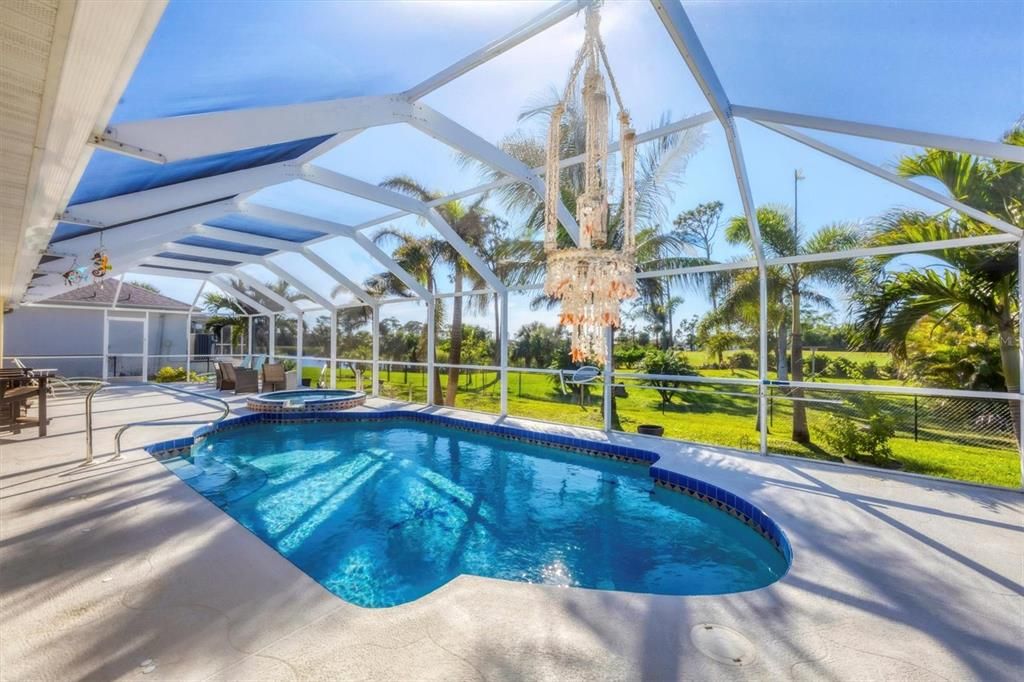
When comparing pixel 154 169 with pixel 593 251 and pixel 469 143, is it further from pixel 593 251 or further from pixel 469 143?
pixel 593 251

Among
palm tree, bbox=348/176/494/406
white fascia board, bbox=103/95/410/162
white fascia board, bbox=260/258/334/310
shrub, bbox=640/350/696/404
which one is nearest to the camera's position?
white fascia board, bbox=103/95/410/162

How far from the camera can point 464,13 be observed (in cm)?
352

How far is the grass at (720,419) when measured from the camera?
761 centimetres

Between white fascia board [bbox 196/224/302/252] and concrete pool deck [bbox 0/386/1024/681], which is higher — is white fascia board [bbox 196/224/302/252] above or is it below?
above

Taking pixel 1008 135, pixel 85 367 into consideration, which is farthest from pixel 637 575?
pixel 85 367

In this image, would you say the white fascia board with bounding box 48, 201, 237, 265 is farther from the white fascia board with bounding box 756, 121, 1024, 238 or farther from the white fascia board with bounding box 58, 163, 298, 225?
the white fascia board with bounding box 756, 121, 1024, 238

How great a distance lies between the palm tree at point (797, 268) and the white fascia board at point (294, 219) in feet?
27.1

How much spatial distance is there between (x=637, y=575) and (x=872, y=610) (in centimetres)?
166

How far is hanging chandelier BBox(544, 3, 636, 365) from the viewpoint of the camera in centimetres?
355

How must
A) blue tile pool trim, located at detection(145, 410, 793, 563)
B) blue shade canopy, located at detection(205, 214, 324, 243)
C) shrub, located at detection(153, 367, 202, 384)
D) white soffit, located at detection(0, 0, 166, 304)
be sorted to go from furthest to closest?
shrub, located at detection(153, 367, 202, 384), blue shade canopy, located at detection(205, 214, 324, 243), blue tile pool trim, located at detection(145, 410, 793, 563), white soffit, located at detection(0, 0, 166, 304)

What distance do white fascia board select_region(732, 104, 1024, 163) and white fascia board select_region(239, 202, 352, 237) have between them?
7.48 m

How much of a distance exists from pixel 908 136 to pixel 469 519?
558 centimetres

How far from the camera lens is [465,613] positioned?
257cm

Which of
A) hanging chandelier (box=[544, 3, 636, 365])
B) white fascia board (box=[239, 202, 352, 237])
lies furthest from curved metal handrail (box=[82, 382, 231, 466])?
hanging chandelier (box=[544, 3, 636, 365])
